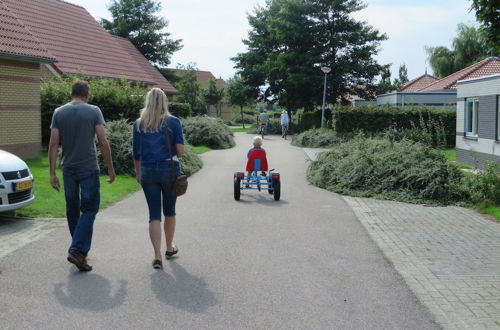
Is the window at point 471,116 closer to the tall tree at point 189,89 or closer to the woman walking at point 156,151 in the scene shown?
the woman walking at point 156,151

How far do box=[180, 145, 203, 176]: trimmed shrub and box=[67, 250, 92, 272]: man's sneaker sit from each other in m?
9.27

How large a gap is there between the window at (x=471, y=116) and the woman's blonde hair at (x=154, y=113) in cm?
1527

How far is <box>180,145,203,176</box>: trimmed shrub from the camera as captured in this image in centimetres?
1521

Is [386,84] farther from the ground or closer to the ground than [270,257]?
farther from the ground

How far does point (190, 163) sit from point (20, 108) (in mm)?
5587

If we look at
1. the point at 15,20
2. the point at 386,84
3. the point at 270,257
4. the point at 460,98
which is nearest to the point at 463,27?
the point at 386,84

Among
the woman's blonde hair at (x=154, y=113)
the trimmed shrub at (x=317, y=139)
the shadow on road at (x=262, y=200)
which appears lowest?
the shadow on road at (x=262, y=200)

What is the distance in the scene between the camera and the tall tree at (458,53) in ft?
172

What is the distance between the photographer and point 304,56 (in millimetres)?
40438

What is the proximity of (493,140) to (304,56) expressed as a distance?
24893mm

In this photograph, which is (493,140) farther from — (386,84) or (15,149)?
(386,84)

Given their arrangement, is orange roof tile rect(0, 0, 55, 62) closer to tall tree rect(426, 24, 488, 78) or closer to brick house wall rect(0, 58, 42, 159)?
brick house wall rect(0, 58, 42, 159)

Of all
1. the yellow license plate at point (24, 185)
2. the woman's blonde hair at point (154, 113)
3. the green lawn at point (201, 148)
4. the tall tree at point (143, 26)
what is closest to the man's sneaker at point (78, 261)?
the woman's blonde hair at point (154, 113)

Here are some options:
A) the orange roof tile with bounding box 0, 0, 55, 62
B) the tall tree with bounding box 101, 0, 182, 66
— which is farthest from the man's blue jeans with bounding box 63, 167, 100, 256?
the tall tree with bounding box 101, 0, 182, 66
